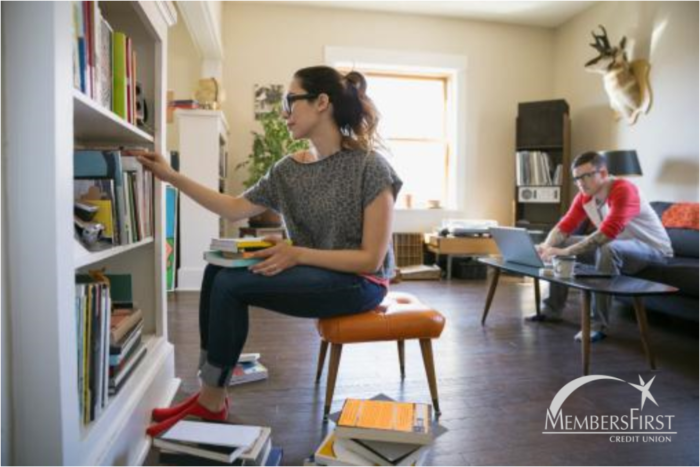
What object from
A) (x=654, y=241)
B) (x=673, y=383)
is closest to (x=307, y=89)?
(x=673, y=383)

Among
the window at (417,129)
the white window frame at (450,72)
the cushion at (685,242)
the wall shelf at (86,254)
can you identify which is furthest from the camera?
the window at (417,129)

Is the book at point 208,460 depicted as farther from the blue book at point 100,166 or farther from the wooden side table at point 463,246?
→ the wooden side table at point 463,246

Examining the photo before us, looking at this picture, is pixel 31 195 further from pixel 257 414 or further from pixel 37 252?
pixel 257 414

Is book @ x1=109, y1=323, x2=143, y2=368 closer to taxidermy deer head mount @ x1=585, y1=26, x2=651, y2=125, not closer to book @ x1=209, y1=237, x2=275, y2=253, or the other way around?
book @ x1=209, y1=237, x2=275, y2=253

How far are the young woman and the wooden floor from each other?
1.32 ft

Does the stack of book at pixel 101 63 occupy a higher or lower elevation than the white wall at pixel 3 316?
higher

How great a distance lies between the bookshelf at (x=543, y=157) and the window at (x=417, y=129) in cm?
82

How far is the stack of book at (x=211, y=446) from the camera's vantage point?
1044 mm

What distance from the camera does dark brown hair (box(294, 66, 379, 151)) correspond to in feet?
4.49

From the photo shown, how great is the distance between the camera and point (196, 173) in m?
3.52

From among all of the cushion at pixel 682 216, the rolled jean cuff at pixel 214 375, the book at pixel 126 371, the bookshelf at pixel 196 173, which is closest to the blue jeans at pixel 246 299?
the rolled jean cuff at pixel 214 375

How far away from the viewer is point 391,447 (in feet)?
3.42

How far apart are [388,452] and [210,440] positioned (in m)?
0.42

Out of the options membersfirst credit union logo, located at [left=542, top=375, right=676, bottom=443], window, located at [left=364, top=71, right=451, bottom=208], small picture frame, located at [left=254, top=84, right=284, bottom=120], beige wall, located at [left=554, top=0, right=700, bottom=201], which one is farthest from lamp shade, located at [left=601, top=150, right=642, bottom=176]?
small picture frame, located at [left=254, top=84, right=284, bottom=120]
